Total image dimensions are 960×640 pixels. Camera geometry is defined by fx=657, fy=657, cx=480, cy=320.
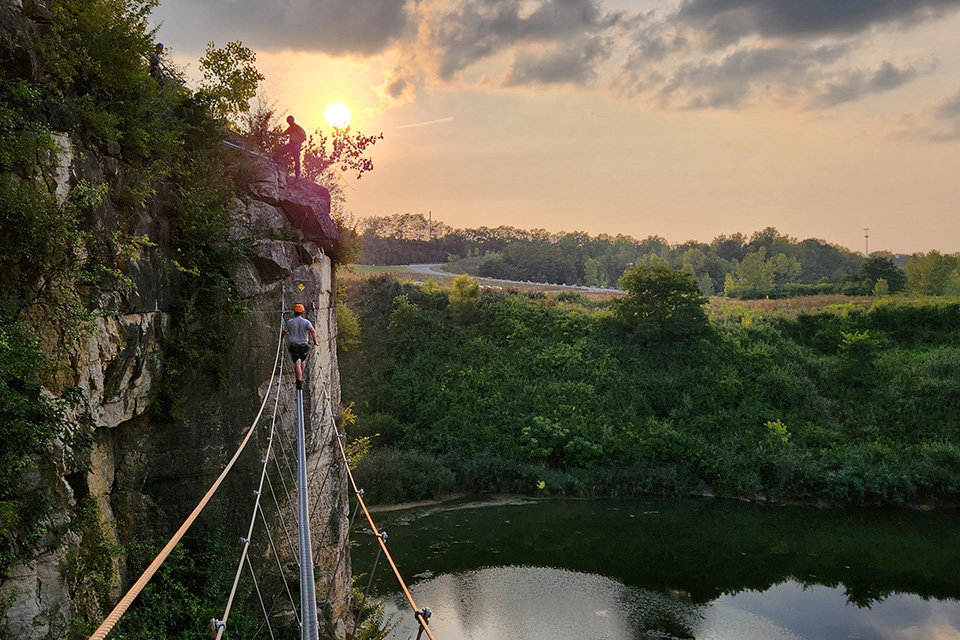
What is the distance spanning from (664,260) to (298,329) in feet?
168

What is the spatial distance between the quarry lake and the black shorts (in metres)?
7.85

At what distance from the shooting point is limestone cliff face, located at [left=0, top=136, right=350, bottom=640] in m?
5.28

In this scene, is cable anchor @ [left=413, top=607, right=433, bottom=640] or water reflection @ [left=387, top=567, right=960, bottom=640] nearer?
cable anchor @ [left=413, top=607, right=433, bottom=640]

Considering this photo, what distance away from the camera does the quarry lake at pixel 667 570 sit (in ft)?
46.8

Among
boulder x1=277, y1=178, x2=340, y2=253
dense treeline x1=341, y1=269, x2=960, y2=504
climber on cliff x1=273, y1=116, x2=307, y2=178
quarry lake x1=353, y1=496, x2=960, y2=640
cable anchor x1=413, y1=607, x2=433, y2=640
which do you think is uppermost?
climber on cliff x1=273, y1=116, x2=307, y2=178

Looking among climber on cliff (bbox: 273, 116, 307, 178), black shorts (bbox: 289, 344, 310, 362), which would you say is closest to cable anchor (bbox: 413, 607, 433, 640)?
black shorts (bbox: 289, 344, 310, 362)

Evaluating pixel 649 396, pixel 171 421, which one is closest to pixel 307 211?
pixel 171 421

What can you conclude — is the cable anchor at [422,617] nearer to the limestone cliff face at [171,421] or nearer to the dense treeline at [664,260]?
Result: the limestone cliff face at [171,421]

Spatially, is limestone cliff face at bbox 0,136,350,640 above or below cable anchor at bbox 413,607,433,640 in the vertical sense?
above

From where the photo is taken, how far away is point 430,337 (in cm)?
2816

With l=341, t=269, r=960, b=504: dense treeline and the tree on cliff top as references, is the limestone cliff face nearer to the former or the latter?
the tree on cliff top

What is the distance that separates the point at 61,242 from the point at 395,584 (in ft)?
42.0

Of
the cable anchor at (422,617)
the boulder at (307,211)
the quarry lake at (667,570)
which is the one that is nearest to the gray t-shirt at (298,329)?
the boulder at (307,211)

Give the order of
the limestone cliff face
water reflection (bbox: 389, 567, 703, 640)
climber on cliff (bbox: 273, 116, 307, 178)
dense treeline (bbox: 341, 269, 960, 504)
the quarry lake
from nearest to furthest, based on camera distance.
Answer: the limestone cliff face, climber on cliff (bbox: 273, 116, 307, 178), water reflection (bbox: 389, 567, 703, 640), the quarry lake, dense treeline (bbox: 341, 269, 960, 504)
